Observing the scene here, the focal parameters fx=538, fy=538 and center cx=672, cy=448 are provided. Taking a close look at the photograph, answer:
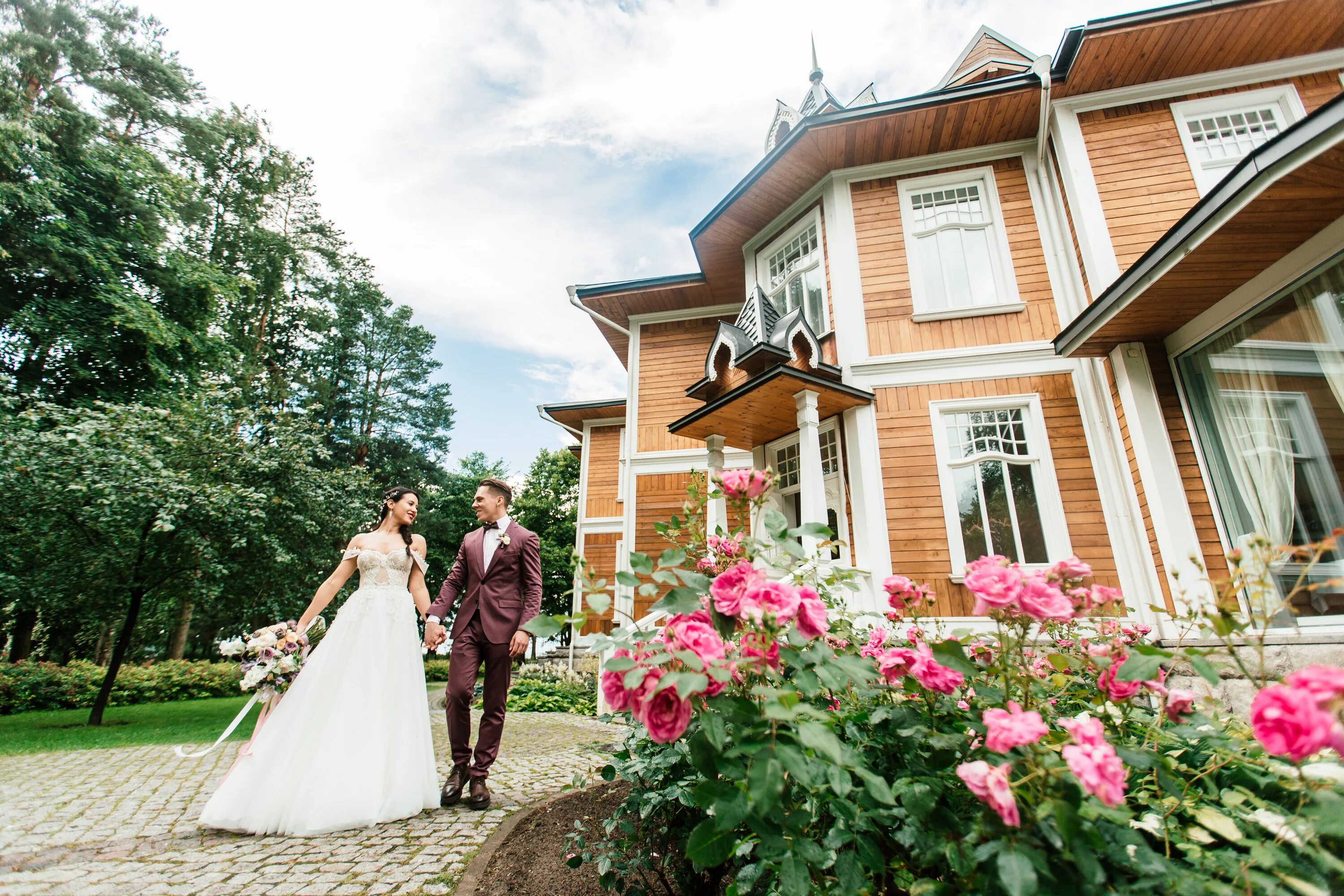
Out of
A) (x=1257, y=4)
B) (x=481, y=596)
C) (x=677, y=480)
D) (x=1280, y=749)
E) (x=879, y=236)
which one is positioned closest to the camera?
(x=1280, y=749)

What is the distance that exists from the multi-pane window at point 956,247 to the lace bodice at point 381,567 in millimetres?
6286

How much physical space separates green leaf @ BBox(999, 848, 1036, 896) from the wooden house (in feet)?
14.2

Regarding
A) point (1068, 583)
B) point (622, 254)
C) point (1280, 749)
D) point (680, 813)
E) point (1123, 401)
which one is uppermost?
point (622, 254)

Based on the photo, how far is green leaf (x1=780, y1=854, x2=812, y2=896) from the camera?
1.05 meters

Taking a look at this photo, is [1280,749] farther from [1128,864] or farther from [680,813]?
[680,813]

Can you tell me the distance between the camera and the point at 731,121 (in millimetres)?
10883

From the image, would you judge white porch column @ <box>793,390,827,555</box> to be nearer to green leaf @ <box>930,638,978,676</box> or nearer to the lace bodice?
the lace bodice

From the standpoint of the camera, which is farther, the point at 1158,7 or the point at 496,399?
the point at 496,399

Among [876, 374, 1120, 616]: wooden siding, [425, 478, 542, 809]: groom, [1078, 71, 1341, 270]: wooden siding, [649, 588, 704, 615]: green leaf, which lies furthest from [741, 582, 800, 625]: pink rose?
[1078, 71, 1341, 270]: wooden siding

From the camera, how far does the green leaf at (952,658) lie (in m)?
1.23

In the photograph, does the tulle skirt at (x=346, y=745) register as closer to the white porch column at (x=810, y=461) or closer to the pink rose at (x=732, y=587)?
the pink rose at (x=732, y=587)

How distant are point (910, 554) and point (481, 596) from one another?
458 cm

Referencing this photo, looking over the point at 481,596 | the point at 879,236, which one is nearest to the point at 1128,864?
the point at 481,596

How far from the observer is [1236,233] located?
142 inches
